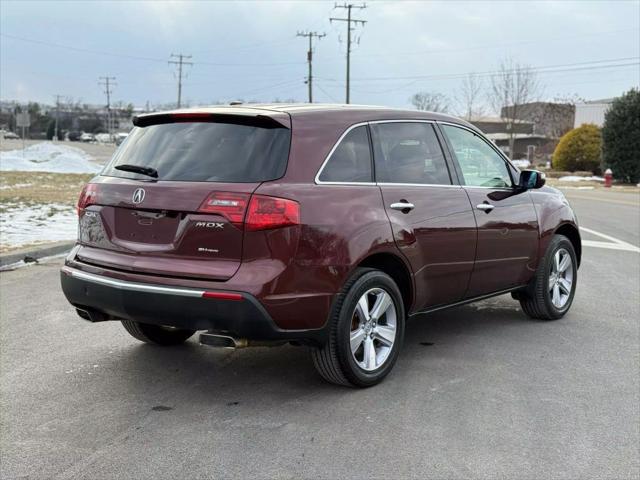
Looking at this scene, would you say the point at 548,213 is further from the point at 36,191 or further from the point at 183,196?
the point at 36,191

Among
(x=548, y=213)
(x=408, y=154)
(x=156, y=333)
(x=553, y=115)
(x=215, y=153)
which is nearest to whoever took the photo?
(x=215, y=153)

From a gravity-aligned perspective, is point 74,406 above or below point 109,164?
below

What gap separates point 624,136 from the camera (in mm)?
34719

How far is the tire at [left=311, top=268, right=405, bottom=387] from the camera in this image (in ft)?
14.0

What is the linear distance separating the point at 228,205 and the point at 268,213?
23 centimetres

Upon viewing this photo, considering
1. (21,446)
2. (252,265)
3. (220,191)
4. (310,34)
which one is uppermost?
(310,34)

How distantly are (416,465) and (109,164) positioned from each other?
9.29ft

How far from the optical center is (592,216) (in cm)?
1756

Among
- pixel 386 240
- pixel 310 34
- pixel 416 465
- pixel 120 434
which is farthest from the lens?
pixel 310 34

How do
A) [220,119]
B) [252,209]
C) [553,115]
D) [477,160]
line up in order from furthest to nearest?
[553,115] → [477,160] → [220,119] → [252,209]

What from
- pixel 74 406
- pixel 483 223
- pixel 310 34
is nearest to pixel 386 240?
pixel 483 223

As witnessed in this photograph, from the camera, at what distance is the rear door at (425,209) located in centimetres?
473

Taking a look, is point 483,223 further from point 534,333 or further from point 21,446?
point 21,446

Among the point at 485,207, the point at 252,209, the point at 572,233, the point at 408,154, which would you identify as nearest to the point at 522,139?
the point at 572,233
